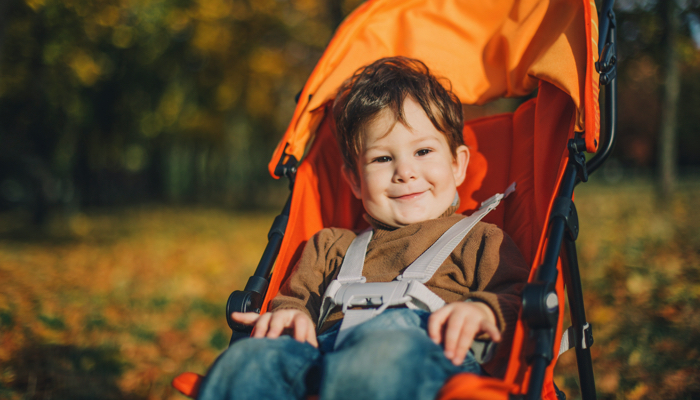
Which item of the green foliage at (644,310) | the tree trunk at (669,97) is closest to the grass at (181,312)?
the green foliage at (644,310)

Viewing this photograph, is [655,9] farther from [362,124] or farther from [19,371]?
[19,371]

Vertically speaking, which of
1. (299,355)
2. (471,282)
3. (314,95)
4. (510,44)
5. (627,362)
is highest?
(510,44)

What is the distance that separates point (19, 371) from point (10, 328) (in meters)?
0.63

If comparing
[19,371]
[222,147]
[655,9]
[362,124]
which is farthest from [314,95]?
[222,147]

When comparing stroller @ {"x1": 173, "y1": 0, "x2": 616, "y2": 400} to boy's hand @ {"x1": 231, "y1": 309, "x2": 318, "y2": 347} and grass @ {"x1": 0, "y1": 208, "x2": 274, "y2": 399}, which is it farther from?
grass @ {"x1": 0, "y1": 208, "x2": 274, "y2": 399}

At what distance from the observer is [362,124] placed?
1.84 metres

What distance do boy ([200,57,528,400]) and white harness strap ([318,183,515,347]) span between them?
0.04 m

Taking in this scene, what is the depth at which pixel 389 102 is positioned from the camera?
1.79 meters

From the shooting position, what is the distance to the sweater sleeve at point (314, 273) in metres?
1.62

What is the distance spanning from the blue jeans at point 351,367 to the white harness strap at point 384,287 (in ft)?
0.33

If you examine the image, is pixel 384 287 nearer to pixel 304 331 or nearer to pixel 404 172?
pixel 304 331

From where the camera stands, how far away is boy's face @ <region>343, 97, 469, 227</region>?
173cm

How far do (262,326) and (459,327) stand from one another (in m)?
0.57

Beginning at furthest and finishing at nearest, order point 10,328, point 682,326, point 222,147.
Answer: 1. point 222,147
2. point 10,328
3. point 682,326
